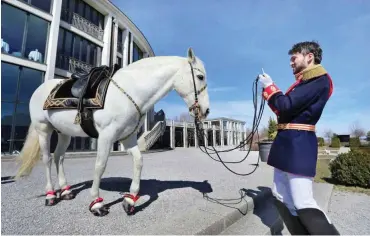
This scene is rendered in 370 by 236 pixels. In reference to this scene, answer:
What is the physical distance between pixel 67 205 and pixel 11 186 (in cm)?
209

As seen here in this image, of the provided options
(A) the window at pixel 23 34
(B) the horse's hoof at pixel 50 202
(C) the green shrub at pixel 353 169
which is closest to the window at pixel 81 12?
(A) the window at pixel 23 34

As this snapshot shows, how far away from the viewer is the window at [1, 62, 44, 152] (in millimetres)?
11680

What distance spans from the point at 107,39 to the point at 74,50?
10.5 feet

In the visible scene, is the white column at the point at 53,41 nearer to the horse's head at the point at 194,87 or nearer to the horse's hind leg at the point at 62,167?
the horse's hind leg at the point at 62,167

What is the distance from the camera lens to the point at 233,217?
3227mm

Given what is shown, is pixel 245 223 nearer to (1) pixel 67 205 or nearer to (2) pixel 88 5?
(1) pixel 67 205

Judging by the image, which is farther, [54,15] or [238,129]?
[238,129]

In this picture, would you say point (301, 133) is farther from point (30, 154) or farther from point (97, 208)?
point (30, 154)

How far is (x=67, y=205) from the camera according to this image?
11.1 ft

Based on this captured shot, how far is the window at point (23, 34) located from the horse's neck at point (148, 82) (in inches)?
509

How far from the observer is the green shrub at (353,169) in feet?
20.9

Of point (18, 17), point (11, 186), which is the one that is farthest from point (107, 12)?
point (11, 186)

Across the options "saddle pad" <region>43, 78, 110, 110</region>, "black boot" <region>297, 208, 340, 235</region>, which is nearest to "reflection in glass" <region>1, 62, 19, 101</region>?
"saddle pad" <region>43, 78, 110, 110</region>

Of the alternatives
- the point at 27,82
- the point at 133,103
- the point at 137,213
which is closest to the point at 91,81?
the point at 133,103
